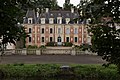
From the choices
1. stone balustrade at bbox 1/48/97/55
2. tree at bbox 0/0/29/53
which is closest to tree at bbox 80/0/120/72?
tree at bbox 0/0/29/53

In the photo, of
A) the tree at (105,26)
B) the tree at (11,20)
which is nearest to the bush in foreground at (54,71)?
the tree at (105,26)

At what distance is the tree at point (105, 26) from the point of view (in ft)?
14.3

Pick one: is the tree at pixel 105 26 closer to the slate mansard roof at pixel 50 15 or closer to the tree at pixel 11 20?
the tree at pixel 11 20

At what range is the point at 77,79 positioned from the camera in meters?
17.8

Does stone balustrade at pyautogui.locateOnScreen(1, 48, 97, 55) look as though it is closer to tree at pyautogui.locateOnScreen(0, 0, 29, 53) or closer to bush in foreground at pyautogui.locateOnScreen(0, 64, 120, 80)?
bush in foreground at pyautogui.locateOnScreen(0, 64, 120, 80)

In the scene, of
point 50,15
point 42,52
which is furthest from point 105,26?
point 50,15

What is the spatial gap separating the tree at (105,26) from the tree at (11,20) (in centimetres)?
103

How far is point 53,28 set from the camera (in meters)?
48.7

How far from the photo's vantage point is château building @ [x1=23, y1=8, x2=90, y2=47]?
48094 millimetres

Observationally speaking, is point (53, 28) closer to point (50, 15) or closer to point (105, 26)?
point (50, 15)

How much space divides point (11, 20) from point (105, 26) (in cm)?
152

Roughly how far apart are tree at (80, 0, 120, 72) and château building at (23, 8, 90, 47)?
43.3 meters

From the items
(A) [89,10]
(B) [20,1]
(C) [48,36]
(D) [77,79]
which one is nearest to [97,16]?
(A) [89,10]

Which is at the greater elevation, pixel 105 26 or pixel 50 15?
pixel 50 15
